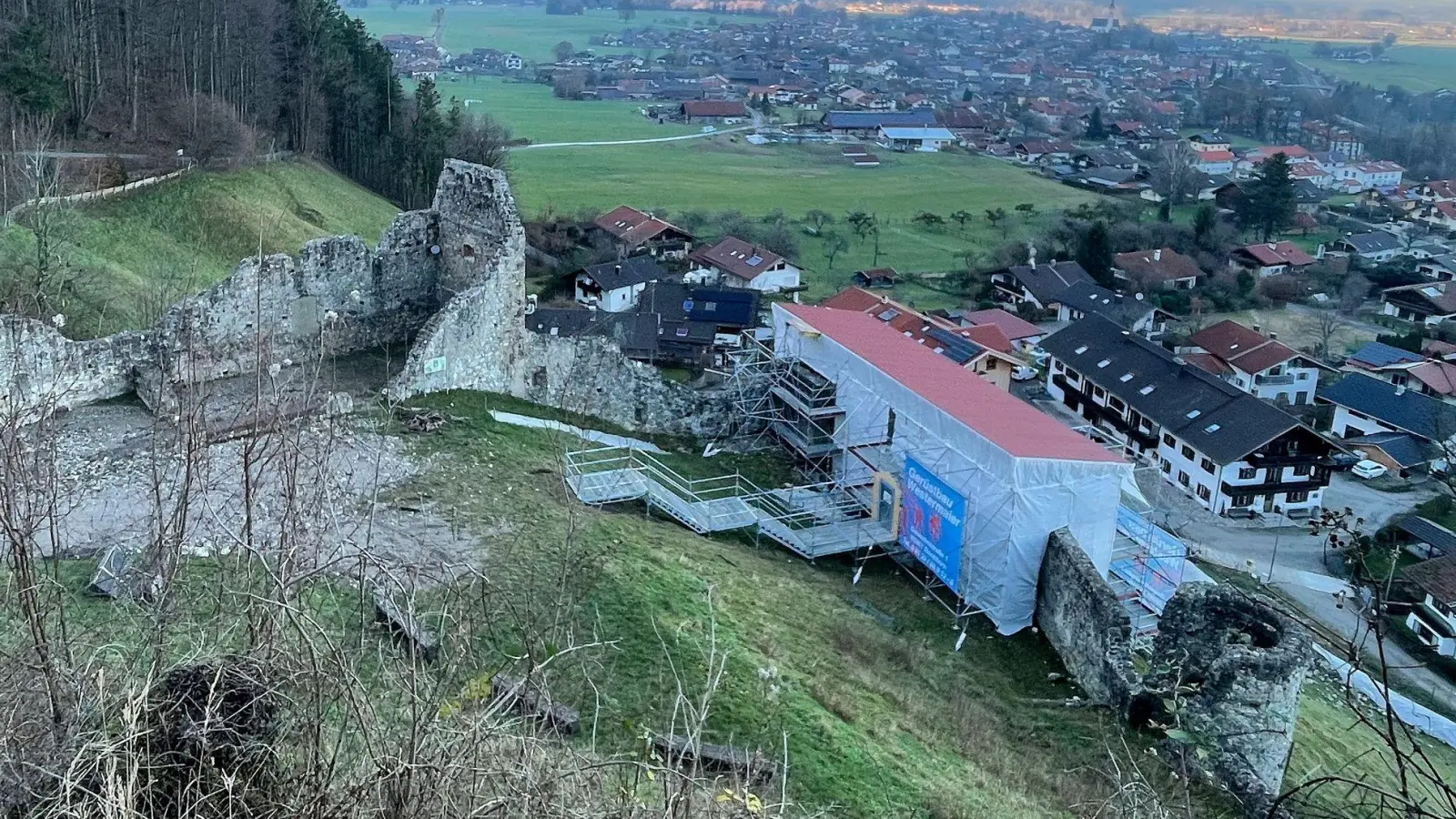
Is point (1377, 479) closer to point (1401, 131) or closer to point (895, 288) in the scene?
point (895, 288)

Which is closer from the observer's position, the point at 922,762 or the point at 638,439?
the point at 922,762

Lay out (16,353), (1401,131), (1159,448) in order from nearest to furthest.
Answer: (16,353), (1159,448), (1401,131)

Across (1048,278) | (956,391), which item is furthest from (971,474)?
(1048,278)

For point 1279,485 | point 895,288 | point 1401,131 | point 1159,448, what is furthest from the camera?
point 1401,131

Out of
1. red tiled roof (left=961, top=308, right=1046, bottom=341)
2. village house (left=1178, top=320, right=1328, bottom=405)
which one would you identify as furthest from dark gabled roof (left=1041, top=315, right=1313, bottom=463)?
red tiled roof (left=961, top=308, right=1046, bottom=341)

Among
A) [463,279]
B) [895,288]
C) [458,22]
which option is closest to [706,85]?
[458,22]

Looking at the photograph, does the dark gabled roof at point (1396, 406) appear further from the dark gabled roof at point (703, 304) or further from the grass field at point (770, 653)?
the grass field at point (770, 653)
